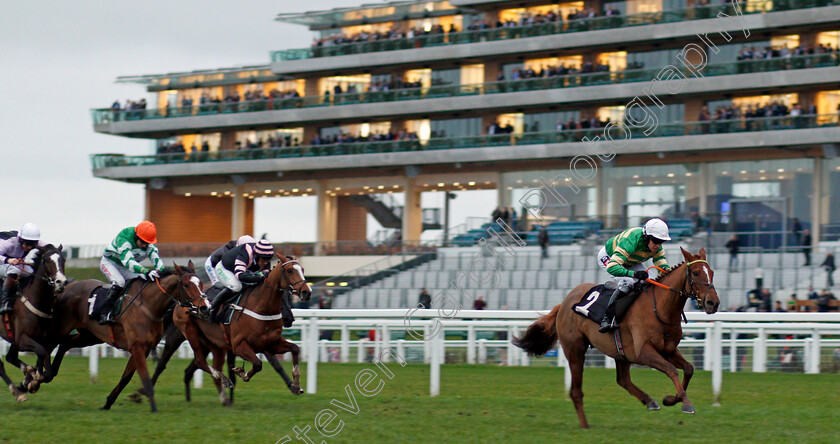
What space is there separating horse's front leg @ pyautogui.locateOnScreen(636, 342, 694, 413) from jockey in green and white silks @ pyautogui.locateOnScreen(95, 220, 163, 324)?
4.17m

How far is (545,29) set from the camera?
32.9 metres

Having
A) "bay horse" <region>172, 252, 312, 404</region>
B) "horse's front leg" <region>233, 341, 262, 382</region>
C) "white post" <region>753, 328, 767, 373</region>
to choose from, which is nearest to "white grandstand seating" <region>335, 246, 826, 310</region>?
"white post" <region>753, 328, 767, 373</region>

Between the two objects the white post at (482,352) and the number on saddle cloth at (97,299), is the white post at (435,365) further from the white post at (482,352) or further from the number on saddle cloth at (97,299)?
the white post at (482,352)

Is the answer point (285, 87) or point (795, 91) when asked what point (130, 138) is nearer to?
point (285, 87)

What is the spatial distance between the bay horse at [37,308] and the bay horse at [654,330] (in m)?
4.60

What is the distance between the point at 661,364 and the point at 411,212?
29577 mm

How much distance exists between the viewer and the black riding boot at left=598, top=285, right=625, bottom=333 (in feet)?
27.5

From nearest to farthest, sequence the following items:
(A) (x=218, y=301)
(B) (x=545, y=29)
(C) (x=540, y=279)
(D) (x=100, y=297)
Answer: (D) (x=100, y=297) → (A) (x=218, y=301) → (C) (x=540, y=279) → (B) (x=545, y=29)

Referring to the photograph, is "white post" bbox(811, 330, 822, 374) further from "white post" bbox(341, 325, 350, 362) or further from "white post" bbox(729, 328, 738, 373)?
"white post" bbox(341, 325, 350, 362)

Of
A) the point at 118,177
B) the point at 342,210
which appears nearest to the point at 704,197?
the point at 342,210

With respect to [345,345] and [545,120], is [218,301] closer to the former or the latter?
[345,345]

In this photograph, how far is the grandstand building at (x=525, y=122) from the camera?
94.3 feet

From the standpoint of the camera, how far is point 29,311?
10.0m

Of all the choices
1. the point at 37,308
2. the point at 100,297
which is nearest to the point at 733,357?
the point at 100,297
